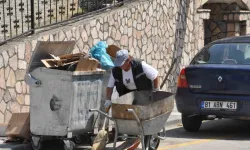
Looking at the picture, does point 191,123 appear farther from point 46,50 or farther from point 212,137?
point 46,50

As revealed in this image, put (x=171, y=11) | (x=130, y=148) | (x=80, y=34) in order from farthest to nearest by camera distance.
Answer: (x=171, y=11)
(x=80, y=34)
(x=130, y=148)

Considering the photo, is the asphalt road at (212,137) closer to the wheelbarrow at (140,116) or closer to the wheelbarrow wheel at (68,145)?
the wheelbarrow wheel at (68,145)

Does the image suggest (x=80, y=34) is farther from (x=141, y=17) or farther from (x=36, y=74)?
(x=36, y=74)

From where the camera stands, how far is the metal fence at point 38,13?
12930mm

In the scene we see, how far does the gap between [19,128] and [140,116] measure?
227cm

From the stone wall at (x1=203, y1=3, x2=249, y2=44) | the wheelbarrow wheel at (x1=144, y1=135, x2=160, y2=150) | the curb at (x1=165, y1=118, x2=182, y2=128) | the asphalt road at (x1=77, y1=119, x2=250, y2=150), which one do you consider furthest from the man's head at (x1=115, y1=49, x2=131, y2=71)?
the stone wall at (x1=203, y1=3, x2=249, y2=44)

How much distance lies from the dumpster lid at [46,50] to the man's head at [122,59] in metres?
1.22

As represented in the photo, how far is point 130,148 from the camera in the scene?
9242mm

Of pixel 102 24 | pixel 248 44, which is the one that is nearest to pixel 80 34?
pixel 102 24

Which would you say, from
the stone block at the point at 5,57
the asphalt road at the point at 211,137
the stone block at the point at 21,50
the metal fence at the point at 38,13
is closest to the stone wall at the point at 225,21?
the metal fence at the point at 38,13

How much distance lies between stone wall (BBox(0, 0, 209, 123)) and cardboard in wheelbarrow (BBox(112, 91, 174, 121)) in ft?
9.97

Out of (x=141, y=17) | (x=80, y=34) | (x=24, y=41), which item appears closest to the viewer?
(x=24, y=41)

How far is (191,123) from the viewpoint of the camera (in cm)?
1213

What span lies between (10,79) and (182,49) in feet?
20.7
